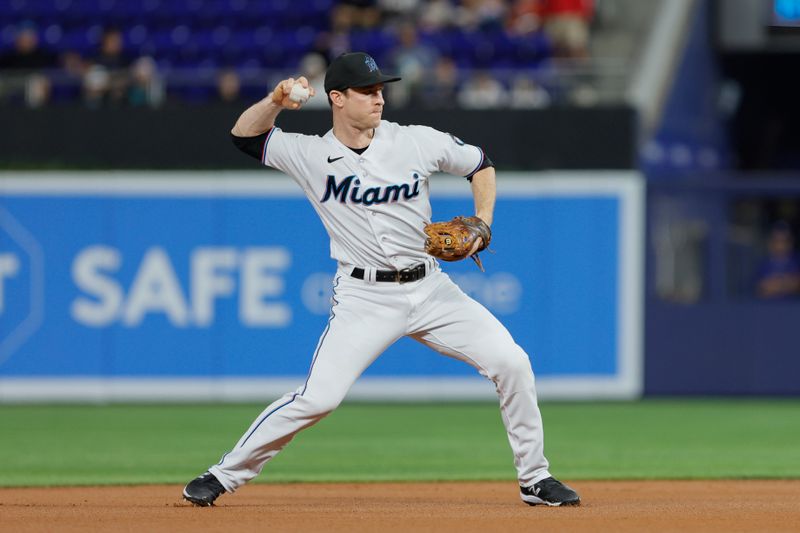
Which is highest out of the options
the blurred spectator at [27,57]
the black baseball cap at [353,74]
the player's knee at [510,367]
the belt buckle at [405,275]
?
the blurred spectator at [27,57]

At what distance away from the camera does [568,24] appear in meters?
14.6

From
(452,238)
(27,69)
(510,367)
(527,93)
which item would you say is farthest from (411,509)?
(27,69)

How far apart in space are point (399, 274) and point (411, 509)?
1046 mm

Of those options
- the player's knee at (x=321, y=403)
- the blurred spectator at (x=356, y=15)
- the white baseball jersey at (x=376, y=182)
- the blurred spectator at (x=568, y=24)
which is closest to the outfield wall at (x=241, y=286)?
the blurred spectator at (x=568, y=24)

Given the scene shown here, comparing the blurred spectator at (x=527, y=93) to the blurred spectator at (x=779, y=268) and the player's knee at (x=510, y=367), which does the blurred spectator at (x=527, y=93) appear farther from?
the player's knee at (x=510, y=367)

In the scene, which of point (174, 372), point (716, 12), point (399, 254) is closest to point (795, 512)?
point (399, 254)

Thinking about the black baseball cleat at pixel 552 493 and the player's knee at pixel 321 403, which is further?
the black baseball cleat at pixel 552 493

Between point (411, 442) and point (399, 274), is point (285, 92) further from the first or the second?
point (411, 442)

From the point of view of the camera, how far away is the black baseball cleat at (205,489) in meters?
5.96

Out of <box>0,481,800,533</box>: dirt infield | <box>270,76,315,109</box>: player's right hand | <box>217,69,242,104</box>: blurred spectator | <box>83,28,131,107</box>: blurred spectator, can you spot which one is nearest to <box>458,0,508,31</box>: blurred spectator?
Answer: <box>217,69,242,104</box>: blurred spectator

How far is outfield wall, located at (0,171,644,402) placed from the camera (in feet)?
42.1

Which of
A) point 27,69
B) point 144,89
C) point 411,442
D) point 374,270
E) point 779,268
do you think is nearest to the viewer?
point 374,270

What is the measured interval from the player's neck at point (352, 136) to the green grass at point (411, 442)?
2.37 metres

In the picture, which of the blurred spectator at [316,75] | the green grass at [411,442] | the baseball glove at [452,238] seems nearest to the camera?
the baseball glove at [452,238]
